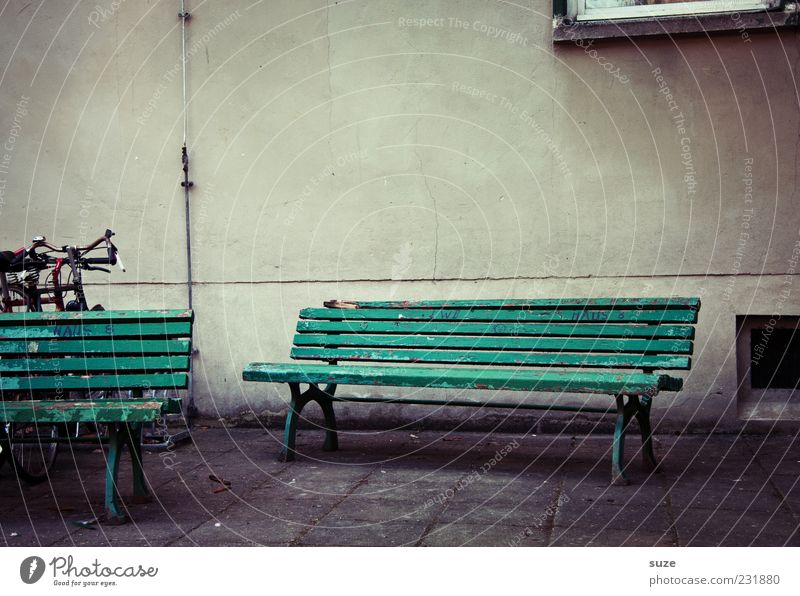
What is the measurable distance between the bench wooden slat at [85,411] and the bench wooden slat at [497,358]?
1.70 m

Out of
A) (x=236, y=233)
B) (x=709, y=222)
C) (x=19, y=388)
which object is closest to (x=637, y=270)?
(x=709, y=222)

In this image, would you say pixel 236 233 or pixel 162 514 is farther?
pixel 236 233

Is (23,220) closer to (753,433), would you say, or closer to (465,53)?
(465,53)

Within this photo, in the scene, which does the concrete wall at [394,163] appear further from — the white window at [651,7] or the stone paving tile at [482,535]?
the stone paving tile at [482,535]

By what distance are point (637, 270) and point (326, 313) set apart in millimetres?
2126

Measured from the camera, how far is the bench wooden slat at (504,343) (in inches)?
200

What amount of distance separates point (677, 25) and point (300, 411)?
11.7 feet

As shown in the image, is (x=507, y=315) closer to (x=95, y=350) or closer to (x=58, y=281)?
(x=95, y=350)

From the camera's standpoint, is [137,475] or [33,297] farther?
[33,297]

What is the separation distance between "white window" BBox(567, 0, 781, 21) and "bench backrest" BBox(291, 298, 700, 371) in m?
2.13

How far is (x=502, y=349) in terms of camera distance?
18.2 ft

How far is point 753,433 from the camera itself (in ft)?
19.4

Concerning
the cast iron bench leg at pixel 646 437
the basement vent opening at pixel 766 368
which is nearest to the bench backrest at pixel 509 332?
the cast iron bench leg at pixel 646 437

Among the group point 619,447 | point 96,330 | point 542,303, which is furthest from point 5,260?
point 619,447
